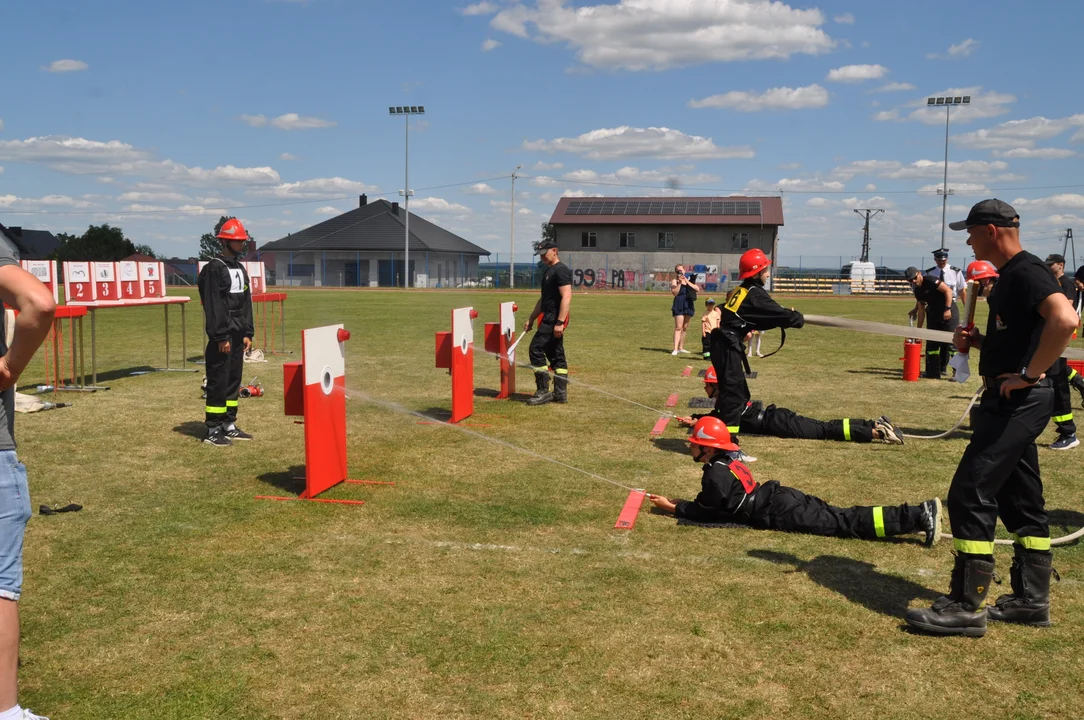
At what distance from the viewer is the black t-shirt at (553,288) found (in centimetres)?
1215

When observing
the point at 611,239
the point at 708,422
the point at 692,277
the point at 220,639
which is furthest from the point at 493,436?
the point at 611,239

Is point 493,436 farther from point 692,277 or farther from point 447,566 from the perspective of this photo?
point 692,277

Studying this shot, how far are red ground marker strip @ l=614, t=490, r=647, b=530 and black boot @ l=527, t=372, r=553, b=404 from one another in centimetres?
485

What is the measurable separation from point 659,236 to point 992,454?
68.3 metres

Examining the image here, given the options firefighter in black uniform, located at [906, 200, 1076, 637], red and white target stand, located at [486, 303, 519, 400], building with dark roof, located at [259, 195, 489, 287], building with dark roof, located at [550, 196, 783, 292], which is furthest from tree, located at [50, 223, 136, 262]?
firefighter in black uniform, located at [906, 200, 1076, 637]

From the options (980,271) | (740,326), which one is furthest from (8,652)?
(980,271)

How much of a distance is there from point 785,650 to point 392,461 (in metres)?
5.18

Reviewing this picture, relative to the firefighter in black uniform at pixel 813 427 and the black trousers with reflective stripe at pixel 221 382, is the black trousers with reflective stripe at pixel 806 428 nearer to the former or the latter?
the firefighter in black uniform at pixel 813 427

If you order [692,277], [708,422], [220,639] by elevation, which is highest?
[692,277]

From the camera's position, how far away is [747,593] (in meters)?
5.24

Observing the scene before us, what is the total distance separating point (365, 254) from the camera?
76.7 metres

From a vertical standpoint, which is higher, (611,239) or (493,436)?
(611,239)

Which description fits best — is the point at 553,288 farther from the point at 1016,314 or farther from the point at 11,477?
the point at 11,477

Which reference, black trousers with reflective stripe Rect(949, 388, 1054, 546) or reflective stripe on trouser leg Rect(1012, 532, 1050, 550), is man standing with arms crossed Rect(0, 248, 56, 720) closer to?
black trousers with reflective stripe Rect(949, 388, 1054, 546)
